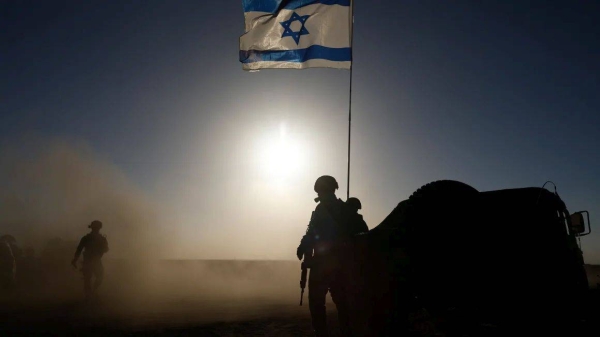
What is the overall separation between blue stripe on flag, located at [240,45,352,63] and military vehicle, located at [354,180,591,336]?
5126 millimetres

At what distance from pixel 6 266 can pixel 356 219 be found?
15.5 metres

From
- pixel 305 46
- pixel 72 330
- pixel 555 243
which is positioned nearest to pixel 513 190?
pixel 555 243

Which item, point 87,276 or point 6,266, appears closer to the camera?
point 87,276

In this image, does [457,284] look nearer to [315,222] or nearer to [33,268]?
[315,222]

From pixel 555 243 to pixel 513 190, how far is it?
63 centimetres

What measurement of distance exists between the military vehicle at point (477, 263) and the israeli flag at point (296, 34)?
16.9 ft

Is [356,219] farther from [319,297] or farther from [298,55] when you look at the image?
[298,55]

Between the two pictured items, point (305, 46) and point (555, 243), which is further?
point (305, 46)

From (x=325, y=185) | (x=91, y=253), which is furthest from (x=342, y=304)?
(x=91, y=253)

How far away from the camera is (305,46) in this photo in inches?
358

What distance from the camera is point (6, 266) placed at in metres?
14.8

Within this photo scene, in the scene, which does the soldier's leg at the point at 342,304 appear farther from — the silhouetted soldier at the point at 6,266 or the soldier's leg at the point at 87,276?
the silhouetted soldier at the point at 6,266

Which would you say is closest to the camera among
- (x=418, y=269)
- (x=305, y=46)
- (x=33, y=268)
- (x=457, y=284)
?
(x=457, y=284)

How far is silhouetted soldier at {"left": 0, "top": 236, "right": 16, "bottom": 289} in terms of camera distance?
14383 millimetres
